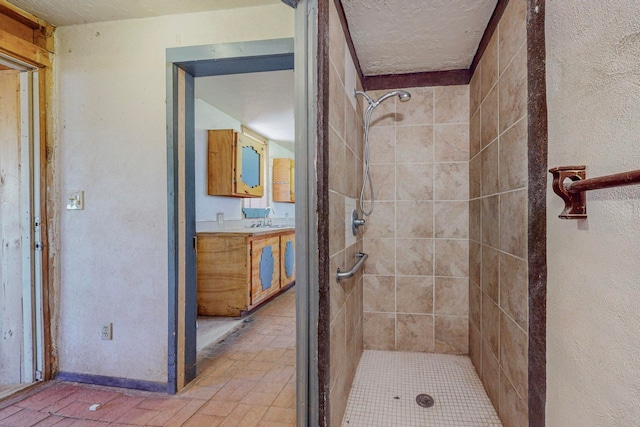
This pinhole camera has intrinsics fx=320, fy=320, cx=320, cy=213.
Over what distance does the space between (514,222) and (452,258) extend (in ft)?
3.20

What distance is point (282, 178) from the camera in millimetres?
5105

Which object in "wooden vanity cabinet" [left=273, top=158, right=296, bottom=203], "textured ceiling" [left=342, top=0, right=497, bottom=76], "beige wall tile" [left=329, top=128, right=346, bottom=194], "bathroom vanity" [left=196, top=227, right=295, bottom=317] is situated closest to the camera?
"beige wall tile" [left=329, top=128, right=346, bottom=194]

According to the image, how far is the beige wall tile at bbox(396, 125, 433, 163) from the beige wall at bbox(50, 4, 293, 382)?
129 cm

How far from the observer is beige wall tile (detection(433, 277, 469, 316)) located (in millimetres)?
2254

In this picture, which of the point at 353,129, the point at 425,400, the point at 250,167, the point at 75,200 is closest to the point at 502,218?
the point at 353,129

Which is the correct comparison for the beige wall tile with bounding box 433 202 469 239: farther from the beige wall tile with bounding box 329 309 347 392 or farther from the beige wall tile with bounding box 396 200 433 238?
the beige wall tile with bounding box 329 309 347 392

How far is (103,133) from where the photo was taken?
192cm

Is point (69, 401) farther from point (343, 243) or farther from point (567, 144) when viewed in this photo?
point (567, 144)

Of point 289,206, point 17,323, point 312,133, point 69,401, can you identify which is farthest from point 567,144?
point 289,206

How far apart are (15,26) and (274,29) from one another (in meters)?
1.45

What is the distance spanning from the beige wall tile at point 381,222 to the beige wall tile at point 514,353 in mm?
980

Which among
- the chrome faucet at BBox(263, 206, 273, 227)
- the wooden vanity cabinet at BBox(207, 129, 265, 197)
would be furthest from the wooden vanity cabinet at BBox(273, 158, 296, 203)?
the wooden vanity cabinet at BBox(207, 129, 265, 197)

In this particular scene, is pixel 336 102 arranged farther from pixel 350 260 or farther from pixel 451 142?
pixel 451 142

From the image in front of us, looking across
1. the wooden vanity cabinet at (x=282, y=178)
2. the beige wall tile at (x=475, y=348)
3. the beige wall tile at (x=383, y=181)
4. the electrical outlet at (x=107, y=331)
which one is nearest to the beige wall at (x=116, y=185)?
the electrical outlet at (x=107, y=331)
